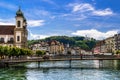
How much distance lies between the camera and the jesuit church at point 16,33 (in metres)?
164

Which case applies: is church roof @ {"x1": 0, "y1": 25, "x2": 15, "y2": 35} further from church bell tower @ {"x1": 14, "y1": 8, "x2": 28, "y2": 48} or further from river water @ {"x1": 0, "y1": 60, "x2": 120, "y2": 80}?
river water @ {"x1": 0, "y1": 60, "x2": 120, "y2": 80}

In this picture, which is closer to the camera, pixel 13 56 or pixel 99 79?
pixel 99 79

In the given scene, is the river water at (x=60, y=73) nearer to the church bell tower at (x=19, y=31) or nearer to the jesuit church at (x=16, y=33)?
the church bell tower at (x=19, y=31)

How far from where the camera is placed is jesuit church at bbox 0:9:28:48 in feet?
538

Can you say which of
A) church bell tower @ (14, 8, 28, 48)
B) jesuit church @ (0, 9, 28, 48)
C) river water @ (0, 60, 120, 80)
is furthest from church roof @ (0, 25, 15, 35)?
river water @ (0, 60, 120, 80)

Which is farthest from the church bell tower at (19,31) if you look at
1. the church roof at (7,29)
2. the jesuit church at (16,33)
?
the church roof at (7,29)

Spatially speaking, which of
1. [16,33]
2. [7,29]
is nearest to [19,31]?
[16,33]

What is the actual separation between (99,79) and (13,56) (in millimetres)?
66434

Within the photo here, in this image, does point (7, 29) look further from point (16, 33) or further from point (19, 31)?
point (19, 31)

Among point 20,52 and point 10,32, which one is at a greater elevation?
point 10,32

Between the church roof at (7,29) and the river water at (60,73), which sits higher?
the church roof at (7,29)

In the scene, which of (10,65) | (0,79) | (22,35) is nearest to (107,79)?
(0,79)

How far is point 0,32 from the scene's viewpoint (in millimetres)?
171500

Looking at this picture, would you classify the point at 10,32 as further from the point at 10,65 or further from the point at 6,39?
the point at 10,65
